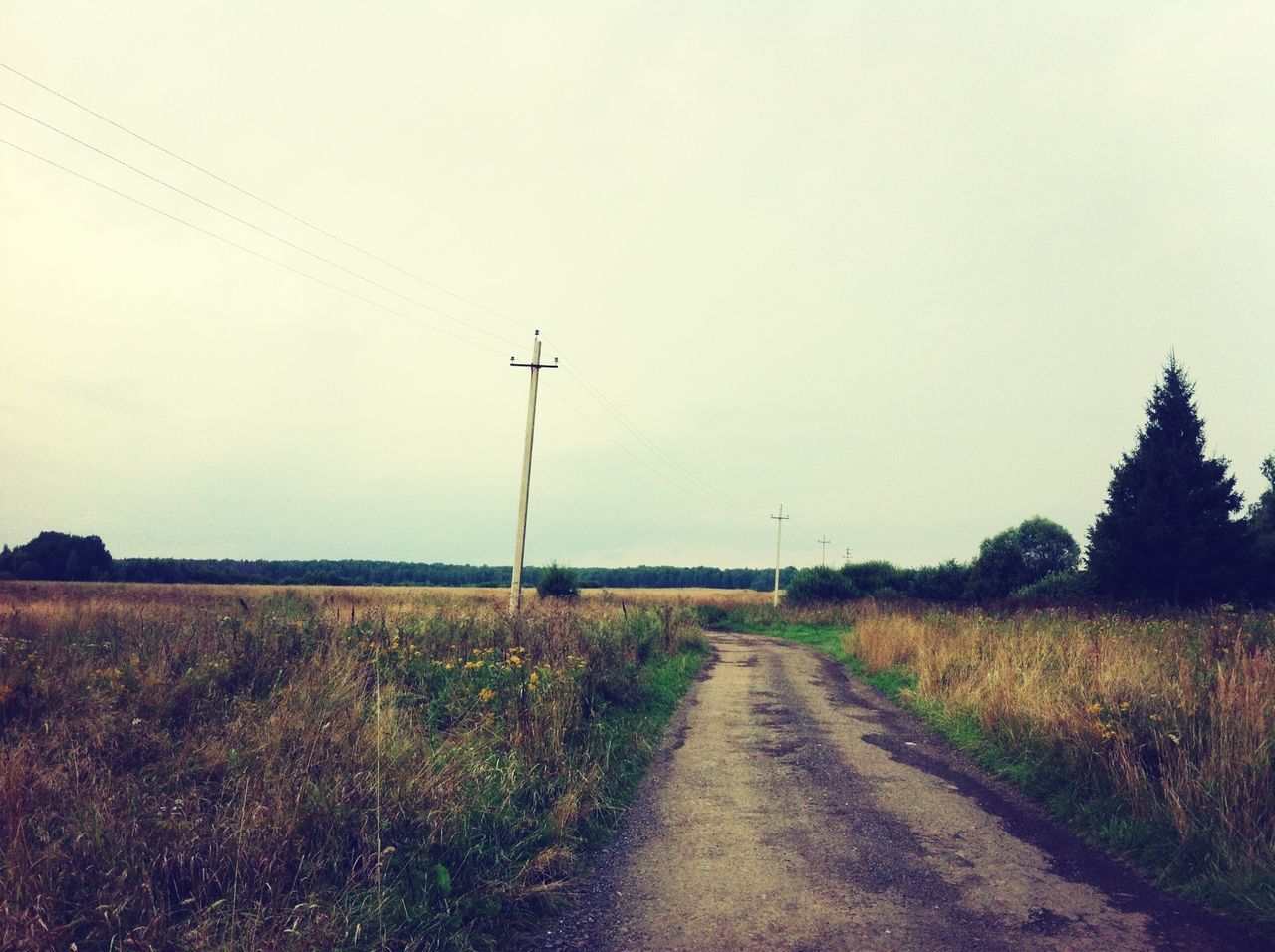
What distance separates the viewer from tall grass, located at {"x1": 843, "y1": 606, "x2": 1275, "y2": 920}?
4.80 metres

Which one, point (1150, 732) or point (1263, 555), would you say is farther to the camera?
point (1263, 555)

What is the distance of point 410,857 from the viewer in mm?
4238

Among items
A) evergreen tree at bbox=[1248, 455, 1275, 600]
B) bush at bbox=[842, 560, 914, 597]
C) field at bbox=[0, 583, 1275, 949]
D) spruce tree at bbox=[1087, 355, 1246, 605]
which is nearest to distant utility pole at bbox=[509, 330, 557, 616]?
field at bbox=[0, 583, 1275, 949]

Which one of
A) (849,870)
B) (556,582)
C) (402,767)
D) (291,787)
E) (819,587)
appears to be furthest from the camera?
(819,587)

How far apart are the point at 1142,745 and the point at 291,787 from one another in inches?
274

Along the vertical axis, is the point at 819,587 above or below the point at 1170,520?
below

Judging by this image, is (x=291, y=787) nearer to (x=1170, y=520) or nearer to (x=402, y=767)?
(x=402, y=767)

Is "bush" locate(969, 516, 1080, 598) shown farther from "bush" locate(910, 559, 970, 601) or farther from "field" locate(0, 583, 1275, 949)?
"field" locate(0, 583, 1275, 949)

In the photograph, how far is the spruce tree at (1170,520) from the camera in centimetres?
2491

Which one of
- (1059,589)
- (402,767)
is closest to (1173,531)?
(1059,589)

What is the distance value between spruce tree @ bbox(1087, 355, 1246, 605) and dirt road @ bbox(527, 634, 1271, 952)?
22.9m

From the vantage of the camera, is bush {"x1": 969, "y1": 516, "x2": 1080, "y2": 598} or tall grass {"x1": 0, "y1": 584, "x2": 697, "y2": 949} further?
bush {"x1": 969, "y1": 516, "x2": 1080, "y2": 598}

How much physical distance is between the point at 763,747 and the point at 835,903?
4.20 metres

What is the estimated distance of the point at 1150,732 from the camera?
20.5 ft
